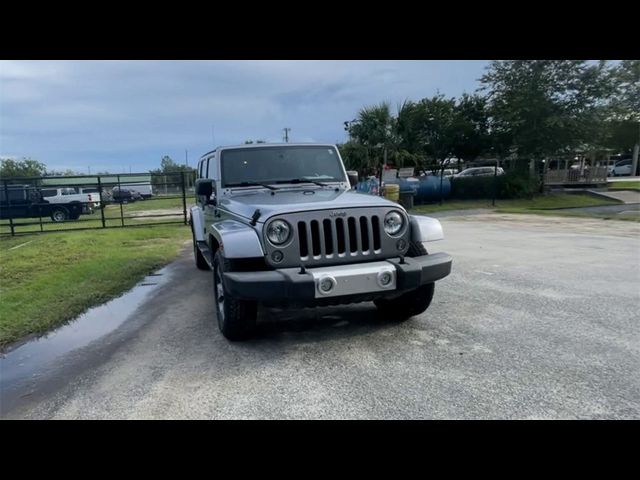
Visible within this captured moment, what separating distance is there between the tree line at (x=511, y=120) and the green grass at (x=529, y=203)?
7.04 feet

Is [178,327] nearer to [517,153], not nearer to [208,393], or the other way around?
[208,393]

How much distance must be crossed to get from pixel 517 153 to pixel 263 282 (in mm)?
23171

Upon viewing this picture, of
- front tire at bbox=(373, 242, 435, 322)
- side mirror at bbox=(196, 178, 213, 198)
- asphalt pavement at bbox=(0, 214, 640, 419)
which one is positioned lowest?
Answer: asphalt pavement at bbox=(0, 214, 640, 419)

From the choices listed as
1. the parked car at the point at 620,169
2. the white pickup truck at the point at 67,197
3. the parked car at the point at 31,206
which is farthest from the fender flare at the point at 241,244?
the parked car at the point at 620,169

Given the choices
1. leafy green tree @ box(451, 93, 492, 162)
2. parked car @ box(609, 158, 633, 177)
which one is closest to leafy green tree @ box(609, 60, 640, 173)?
leafy green tree @ box(451, 93, 492, 162)

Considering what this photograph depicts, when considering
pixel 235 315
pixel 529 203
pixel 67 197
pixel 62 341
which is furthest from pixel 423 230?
pixel 529 203

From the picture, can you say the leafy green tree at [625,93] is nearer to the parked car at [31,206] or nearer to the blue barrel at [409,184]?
the blue barrel at [409,184]

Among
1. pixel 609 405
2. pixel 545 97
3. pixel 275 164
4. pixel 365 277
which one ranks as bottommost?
pixel 609 405

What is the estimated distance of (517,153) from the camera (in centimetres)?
2325

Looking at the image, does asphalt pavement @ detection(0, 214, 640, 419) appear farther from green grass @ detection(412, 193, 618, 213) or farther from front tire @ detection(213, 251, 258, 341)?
green grass @ detection(412, 193, 618, 213)

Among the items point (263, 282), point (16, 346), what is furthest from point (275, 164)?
point (16, 346)

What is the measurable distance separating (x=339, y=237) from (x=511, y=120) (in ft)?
71.8

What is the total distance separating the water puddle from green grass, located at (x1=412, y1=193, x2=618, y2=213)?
15070 mm

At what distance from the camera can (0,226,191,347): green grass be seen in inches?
201
